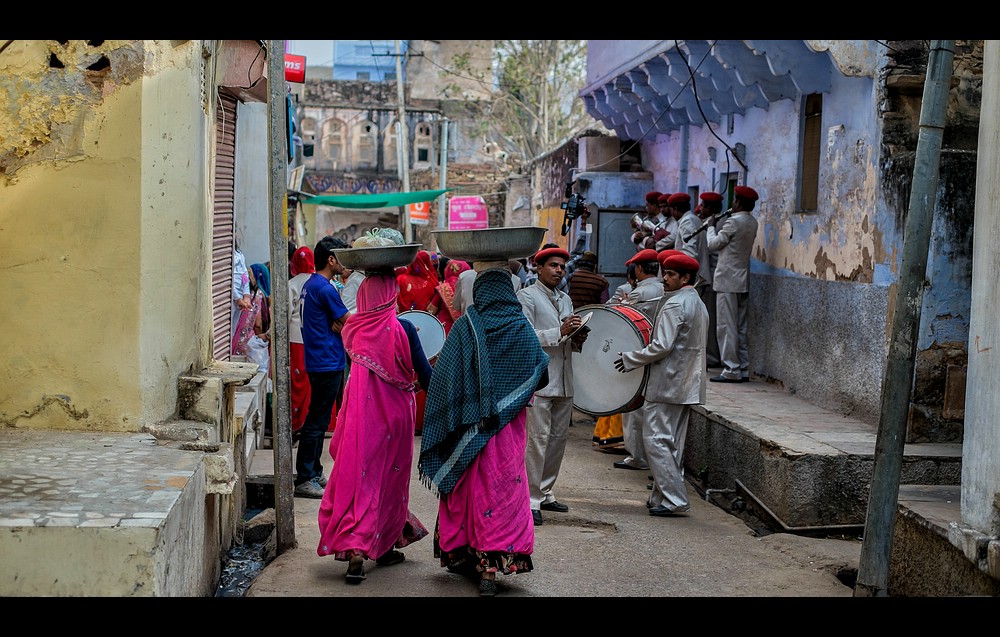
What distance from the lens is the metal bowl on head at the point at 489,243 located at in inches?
204

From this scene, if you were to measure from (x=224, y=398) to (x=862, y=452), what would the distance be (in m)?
3.78

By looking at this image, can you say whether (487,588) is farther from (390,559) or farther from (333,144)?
(333,144)

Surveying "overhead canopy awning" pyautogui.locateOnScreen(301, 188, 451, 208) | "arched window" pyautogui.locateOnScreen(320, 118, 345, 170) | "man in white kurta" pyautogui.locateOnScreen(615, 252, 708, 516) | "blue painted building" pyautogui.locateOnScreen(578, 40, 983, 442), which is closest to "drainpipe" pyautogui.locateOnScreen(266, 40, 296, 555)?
"man in white kurta" pyautogui.locateOnScreen(615, 252, 708, 516)

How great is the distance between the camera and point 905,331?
4.84m

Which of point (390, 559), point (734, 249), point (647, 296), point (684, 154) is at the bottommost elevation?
point (390, 559)

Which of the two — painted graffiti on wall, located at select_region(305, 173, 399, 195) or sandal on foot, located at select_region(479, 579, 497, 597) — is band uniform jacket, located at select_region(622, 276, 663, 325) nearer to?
sandal on foot, located at select_region(479, 579, 497, 597)

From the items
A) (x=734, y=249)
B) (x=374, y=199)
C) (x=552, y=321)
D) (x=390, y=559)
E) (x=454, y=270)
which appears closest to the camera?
(x=390, y=559)

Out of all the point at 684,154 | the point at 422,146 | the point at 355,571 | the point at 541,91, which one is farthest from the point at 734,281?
the point at 422,146

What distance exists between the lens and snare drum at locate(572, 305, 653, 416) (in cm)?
706

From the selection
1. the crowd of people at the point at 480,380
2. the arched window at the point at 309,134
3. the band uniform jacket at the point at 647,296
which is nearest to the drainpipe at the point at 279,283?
the crowd of people at the point at 480,380

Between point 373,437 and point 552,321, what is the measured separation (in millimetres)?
1826

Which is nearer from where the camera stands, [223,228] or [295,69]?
[223,228]

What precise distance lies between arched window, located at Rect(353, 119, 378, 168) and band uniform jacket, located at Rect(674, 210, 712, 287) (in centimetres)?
2862
